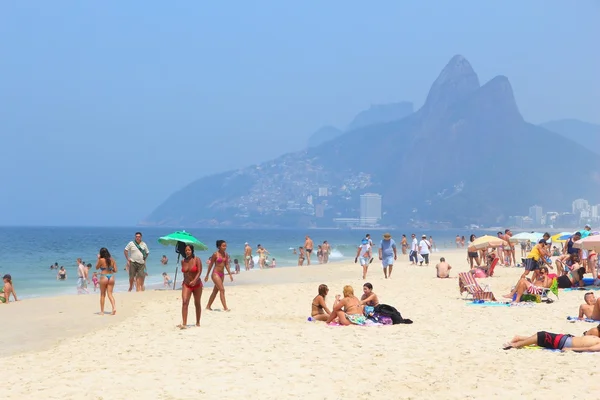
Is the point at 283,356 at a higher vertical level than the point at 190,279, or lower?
lower

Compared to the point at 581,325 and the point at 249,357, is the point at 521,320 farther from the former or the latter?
the point at 249,357

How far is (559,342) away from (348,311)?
12.4 feet

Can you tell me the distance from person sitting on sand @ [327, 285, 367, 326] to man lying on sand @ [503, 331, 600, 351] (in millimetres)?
2983

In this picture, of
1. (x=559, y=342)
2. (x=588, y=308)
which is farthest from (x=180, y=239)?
(x=559, y=342)

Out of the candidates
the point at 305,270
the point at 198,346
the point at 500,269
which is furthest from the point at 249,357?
the point at 305,270

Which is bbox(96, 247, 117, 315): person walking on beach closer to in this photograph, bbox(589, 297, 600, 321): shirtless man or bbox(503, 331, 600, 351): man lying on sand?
bbox(503, 331, 600, 351): man lying on sand

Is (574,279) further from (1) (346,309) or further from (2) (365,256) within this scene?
(1) (346,309)

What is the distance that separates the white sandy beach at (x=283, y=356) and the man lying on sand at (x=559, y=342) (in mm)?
185

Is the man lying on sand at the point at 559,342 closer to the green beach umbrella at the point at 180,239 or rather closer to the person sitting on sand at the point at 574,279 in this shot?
the person sitting on sand at the point at 574,279

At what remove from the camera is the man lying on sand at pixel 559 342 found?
26.9ft

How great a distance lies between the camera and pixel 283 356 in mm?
8336

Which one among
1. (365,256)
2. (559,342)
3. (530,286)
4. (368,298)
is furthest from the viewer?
(365,256)

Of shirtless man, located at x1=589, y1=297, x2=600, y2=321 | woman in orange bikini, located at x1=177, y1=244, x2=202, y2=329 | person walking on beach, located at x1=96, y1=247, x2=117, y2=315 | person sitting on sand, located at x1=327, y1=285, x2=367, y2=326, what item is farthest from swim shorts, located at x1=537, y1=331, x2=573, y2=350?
person walking on beach, located at x1=96, y1=247, x2=117, y2=315

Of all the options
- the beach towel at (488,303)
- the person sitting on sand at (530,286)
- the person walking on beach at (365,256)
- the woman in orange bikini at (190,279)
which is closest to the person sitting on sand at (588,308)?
the beach towel at (488,303)
